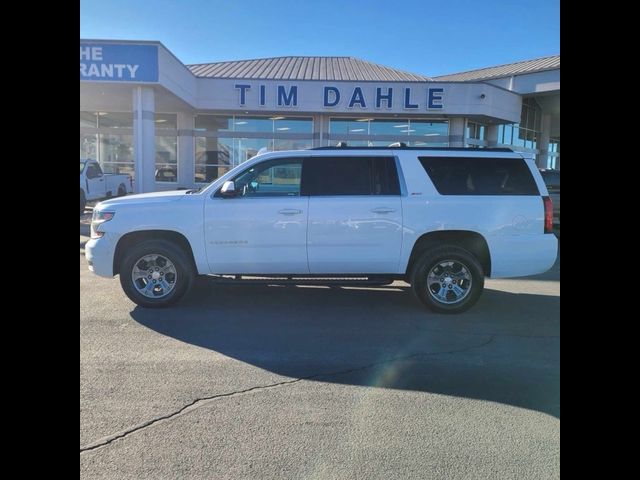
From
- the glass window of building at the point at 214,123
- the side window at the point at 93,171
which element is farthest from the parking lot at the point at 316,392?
the glass window of building at the point at 214,123

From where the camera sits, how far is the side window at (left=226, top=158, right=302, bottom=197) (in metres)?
6.11

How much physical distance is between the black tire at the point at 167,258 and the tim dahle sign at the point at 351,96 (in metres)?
14.8

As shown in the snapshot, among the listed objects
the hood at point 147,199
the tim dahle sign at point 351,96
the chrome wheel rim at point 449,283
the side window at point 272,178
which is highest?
the tim dahle sign at point 351,96

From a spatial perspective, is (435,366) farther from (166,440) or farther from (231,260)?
(231,260)

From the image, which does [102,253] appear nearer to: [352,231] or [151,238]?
[151,238]

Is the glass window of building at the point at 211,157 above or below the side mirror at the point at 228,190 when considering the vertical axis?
above

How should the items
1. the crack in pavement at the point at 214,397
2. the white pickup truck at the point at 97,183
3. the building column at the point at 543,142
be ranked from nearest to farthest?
1. the crack in pavement at the point at 214,397
2. the white pickup truck at the point at 97,183
3. the building column at the point at 543,142

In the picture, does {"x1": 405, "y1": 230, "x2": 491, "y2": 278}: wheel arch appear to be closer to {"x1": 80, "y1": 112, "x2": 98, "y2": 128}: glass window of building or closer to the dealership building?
the dealership building

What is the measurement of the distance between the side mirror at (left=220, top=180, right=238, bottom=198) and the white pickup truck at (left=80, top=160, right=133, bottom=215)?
10730 millimetres

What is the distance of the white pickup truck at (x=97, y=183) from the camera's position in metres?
15.7

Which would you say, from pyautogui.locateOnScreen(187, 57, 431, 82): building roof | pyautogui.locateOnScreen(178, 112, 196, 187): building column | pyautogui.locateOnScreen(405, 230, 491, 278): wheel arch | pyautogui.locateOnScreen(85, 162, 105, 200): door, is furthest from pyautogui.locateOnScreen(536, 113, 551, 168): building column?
pyautogui.locateOnScreen(405, 230, 491, 278): wheel arch

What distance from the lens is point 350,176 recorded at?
20.1 ft

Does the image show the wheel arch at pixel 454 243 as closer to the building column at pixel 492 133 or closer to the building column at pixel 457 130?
the building column at pixel 457 130

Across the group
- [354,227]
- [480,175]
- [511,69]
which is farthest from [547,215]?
[511,69]
